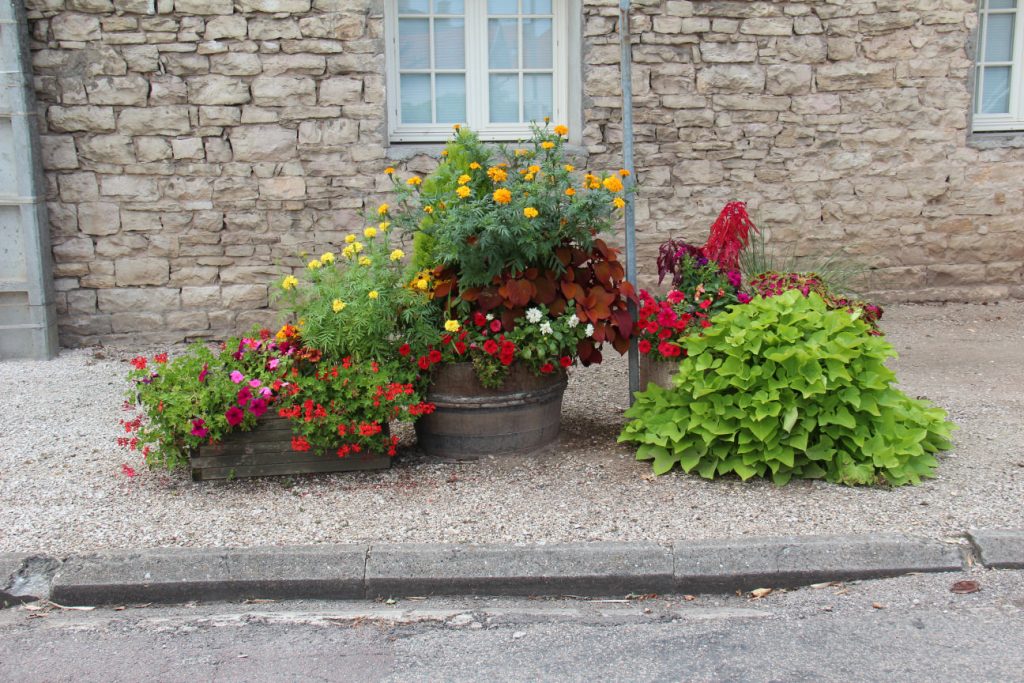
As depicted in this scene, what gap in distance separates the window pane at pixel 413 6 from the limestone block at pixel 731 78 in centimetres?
215

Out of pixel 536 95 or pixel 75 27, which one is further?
pixel 536 95

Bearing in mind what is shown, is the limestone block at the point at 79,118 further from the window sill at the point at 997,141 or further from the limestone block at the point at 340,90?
the window sill at the point at 997,141

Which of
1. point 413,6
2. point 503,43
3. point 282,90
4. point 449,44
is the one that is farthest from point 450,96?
point 282,90

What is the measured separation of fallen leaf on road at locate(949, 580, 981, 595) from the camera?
336cm

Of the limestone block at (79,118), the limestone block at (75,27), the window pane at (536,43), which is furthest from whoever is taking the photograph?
the window pane at (536,43)

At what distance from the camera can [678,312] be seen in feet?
15.4

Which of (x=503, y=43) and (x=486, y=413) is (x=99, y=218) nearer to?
(x=503, y=43)

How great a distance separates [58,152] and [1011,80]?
7.52m

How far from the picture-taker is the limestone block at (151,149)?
695cm

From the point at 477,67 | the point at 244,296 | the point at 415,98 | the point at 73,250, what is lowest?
the point at 244,296

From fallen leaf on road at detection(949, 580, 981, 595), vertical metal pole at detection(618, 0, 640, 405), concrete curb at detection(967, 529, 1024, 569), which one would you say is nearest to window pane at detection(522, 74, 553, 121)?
vertical metal pole at detection(618, 0, 640, 405)

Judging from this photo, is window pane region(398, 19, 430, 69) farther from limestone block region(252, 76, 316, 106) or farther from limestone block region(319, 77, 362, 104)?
limestone block region(252, 76, 316, 106)

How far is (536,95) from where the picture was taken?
754cm

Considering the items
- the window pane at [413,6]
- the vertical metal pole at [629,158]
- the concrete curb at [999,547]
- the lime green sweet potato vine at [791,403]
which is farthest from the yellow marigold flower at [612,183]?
the window pane at [413,6]
